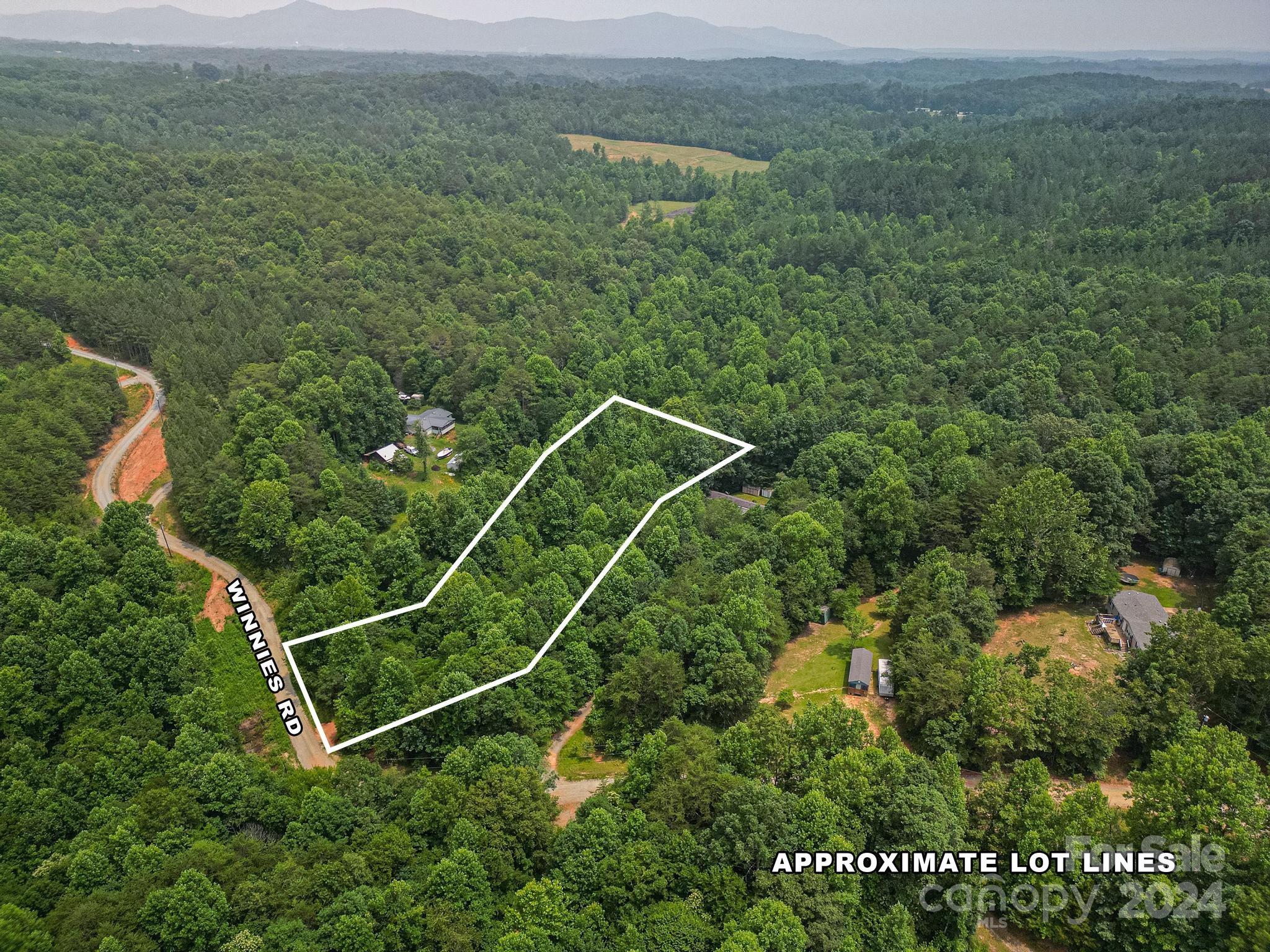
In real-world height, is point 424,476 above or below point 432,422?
below

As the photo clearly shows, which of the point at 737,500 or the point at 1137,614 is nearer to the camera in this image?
the point at 1137,614

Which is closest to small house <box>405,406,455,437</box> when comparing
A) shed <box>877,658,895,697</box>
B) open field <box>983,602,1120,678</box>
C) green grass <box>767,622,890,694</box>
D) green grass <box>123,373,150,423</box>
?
green grass <box>123,373,150,423</box>

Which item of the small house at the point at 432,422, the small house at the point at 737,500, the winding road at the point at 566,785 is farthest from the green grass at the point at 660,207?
the winding road at the point at 566,785

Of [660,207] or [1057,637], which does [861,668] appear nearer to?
[1057,637]

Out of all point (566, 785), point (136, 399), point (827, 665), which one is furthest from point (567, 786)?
point (136, 399)

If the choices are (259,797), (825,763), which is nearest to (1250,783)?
(825,763)
